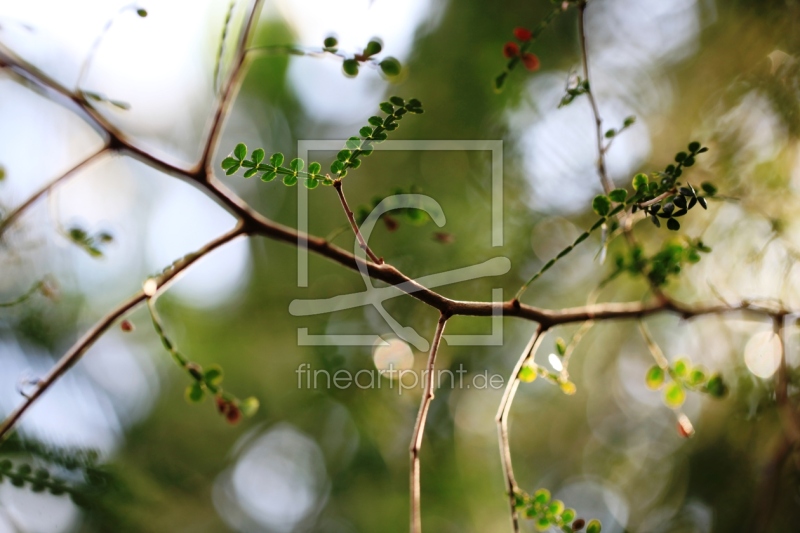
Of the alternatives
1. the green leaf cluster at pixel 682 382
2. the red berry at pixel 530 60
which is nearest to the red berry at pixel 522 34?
the red berry at pixel 530 60

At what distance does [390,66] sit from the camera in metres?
0.47

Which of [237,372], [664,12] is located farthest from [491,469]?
[664,12]

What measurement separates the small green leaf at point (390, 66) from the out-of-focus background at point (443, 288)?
0.34 metres

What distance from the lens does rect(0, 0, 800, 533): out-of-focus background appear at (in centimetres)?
77

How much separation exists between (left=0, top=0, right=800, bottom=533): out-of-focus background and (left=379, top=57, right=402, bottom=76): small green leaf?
13.3 inches

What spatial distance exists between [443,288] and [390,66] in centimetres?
43

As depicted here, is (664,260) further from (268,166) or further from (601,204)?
(268,166)

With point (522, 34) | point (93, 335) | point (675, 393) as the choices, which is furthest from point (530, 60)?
point (93, 335)

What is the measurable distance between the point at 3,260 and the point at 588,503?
0.98 metres

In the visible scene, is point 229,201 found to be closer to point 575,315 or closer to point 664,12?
point 575,315

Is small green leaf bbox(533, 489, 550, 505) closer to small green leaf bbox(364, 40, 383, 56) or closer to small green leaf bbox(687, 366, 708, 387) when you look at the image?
small green leaf bbox(687, 366, 708, 387)

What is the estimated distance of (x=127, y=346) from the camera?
35.6 inches

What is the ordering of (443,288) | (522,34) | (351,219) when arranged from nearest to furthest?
1. (351,219)
2. (522,34)
3. (443,288)

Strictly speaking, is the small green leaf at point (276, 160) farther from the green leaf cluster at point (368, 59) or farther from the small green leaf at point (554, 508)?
the small green leaf at point (554, 508)
